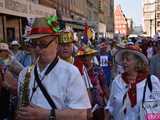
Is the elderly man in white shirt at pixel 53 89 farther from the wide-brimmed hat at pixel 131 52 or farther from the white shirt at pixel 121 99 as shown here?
the wide-brimmed hat at pixel 131 52

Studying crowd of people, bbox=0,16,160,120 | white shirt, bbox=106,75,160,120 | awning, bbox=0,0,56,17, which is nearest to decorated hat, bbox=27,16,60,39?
crowd of people, bbox=0,16,160,120

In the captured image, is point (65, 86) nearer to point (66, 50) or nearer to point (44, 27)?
point (44, 27)

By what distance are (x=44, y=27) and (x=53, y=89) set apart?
498 millimetres

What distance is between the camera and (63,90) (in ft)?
12.5

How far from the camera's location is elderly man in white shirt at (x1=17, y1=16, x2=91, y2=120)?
373 cm

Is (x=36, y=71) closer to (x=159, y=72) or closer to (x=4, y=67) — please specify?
(x=4, y=67)

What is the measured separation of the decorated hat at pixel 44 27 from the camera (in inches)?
153

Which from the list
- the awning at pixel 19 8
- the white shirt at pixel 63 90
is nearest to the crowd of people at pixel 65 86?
the white shirt at pixel 63 90

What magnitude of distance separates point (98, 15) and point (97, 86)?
79.4m

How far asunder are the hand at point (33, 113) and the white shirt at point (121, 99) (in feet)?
5.11

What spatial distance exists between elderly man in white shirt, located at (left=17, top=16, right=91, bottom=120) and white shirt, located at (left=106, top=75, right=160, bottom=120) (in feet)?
4.54

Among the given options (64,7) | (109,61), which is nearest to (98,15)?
(64,7)

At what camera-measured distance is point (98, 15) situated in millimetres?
86375

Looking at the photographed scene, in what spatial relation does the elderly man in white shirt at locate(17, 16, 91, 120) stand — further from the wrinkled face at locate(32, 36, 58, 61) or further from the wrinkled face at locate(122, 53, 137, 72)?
the wrinkled face at locate(122, 53, 137, 72)
